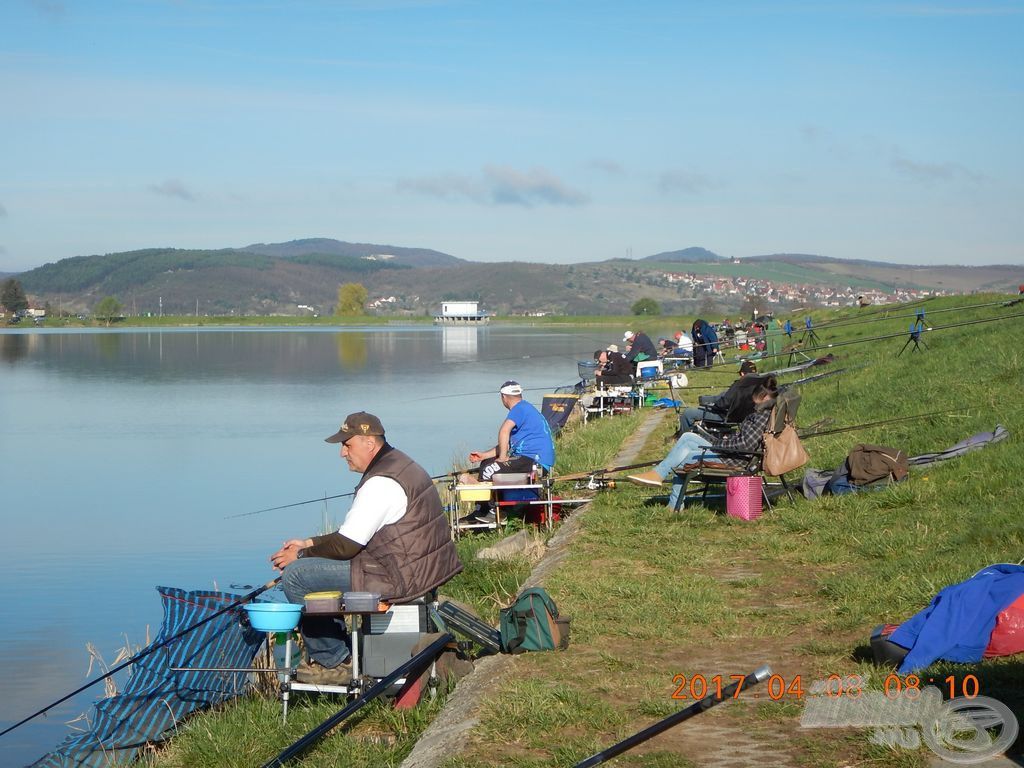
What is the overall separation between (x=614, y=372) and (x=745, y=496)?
471 inches

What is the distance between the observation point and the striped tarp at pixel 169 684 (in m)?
6.20

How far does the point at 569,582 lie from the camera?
24.4 ft

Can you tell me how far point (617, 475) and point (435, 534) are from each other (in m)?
6.19

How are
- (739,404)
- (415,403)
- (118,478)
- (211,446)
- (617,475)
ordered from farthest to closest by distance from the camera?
(415,403), (211,446), (118,478), (739,404), (617,475)

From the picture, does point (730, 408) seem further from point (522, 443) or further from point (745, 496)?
point (745, 496)

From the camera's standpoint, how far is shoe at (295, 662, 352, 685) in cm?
591

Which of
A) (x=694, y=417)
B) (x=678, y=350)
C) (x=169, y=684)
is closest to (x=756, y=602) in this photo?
(x=169, y=684)

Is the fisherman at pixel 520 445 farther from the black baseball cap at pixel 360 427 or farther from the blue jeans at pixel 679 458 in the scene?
the black baseball cap at pixel 360 427

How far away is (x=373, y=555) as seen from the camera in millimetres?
5961

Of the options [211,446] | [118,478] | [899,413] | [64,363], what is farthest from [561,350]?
[899,413]

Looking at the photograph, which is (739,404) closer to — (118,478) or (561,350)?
(118,478)

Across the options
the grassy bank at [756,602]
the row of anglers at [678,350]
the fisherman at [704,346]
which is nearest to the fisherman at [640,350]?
the row of anglers at [678,350]
